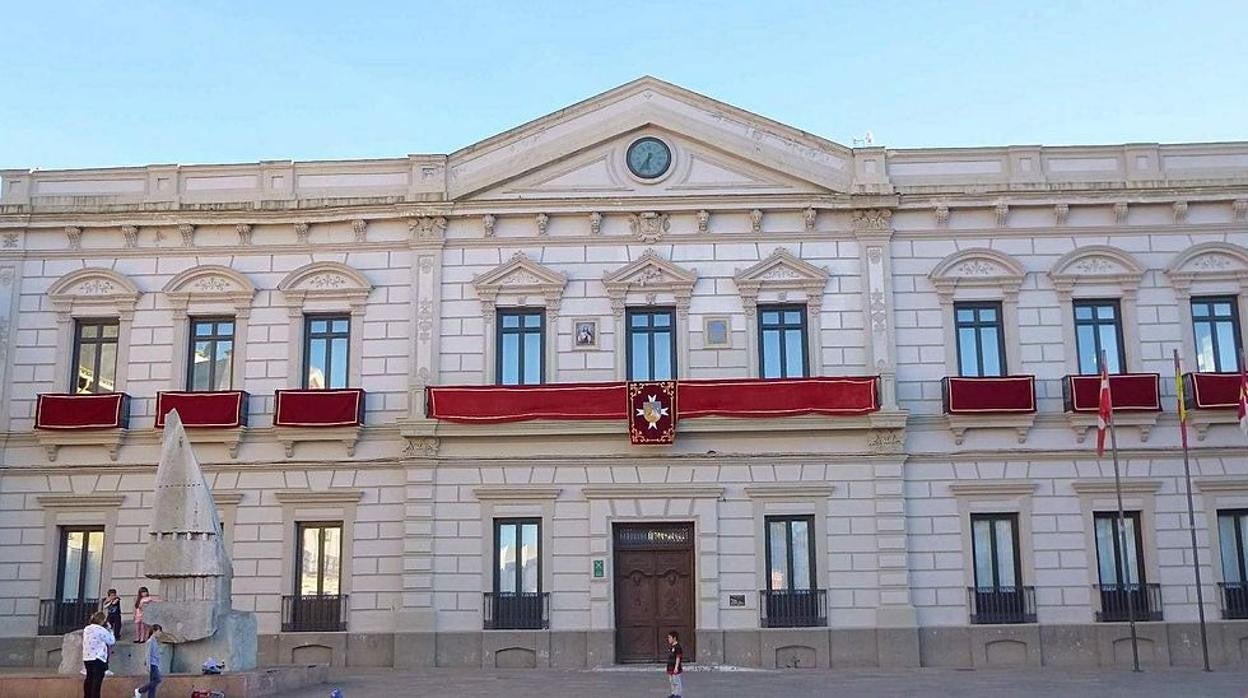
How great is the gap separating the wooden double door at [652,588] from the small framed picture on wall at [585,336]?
4.57 m

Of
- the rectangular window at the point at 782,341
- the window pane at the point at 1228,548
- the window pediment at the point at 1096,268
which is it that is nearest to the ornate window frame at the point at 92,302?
the rectangular window at the point at 782,341

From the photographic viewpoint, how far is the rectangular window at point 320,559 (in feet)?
101

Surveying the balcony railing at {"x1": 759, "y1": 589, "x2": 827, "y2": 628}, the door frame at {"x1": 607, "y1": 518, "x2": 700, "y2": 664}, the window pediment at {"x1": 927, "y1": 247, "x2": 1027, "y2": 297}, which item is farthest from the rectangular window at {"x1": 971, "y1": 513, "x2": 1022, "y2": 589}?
the door frame at {"x1": 607, "y1": 518, "x2": 700, "y2": 664}

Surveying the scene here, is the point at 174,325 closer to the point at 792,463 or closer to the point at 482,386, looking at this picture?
the point at 482,386

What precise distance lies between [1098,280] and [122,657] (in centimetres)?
2402

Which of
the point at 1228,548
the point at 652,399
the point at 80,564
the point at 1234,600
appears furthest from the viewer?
the point at 80,564

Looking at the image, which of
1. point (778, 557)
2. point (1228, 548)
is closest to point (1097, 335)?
point (1228, 548)

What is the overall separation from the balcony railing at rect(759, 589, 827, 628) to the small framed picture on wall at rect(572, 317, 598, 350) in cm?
745

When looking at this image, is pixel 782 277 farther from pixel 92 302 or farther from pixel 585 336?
pixel 92 302

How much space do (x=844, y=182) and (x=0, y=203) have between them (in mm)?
22292

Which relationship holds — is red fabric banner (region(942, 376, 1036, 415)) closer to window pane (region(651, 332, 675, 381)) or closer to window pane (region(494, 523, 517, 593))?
window pane (region(651, 332, 675, 381))

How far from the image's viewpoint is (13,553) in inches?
1229

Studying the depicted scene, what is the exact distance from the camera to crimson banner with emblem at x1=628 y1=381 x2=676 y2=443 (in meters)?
30.2

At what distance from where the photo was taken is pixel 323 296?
32188 millimetres
